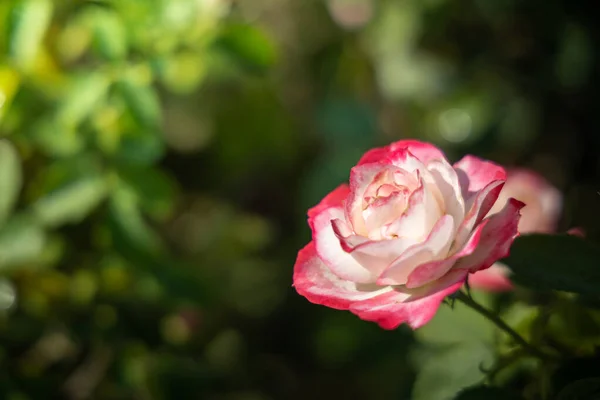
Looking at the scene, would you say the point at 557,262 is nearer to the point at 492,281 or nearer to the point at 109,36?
the point at 492,281

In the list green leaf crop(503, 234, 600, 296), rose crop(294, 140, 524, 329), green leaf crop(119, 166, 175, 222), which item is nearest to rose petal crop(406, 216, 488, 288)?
rose crop(294, 140, 524, 329)

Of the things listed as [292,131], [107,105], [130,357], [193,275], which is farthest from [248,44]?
[292,131]

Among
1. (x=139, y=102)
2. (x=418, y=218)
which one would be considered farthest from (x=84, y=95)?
(x=418, y=218)

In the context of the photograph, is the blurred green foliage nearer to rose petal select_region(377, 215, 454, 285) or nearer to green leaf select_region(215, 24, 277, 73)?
green leaf select_region(215, 24, 277, 73)

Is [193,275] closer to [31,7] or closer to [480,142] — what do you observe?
[31,7]

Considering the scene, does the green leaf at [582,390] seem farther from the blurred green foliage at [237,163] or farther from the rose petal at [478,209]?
the rose petal at [478,209]

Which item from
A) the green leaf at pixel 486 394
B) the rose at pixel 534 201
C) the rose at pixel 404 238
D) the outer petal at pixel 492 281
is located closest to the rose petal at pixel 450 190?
the rose at pixel 404 238
